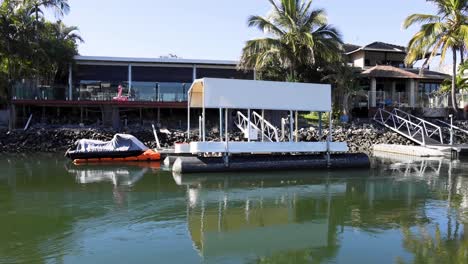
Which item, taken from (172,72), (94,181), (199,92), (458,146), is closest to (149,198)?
(94,181)

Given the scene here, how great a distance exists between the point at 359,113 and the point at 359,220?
27.6 metres

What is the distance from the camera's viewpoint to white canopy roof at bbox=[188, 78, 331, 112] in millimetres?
19766

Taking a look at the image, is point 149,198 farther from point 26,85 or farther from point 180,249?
point 26,85

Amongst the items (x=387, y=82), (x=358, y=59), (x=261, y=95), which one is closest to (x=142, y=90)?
(x=261, y=95)

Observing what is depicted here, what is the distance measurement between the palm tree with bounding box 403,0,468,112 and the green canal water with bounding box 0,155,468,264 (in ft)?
50.8

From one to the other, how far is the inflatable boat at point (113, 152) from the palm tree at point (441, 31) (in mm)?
21041

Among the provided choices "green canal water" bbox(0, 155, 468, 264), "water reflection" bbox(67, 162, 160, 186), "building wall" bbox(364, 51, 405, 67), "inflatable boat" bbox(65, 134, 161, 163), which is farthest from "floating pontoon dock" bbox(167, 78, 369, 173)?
"building wall" bbox(364, 51, 405, 67)

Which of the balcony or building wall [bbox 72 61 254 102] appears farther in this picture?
building wall [bbox 72 61 254 102]

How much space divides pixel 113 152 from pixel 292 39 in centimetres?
1573

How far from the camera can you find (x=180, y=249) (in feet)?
31.3

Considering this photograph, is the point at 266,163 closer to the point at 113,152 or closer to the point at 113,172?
the point at 113,172

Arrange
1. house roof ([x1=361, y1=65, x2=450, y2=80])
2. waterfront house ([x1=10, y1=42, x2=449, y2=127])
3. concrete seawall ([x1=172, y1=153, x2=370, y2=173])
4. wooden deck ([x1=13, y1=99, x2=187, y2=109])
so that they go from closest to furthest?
concrete seawall ([x1=172, y1=153, x2=370, y2=173]), wooden deck ([x1=13, y1=99, x2=187, y2=109]), waterfront house ([x1=10, y1=42, x2=449, y2=127]), house roof ([x1=361, y1=65, x2=450, y2=80])

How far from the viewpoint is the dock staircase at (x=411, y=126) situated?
1203 inches

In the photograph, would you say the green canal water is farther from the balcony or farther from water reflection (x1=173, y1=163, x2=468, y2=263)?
the balcony
